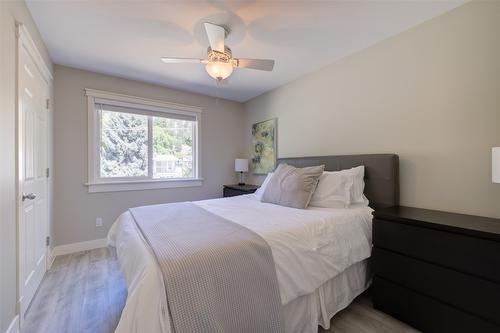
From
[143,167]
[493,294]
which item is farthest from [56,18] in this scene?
[493,294]

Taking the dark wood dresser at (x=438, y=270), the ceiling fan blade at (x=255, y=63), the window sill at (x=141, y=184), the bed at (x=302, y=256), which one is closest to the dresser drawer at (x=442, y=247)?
the dark wood dresser at (x=438, y=270)

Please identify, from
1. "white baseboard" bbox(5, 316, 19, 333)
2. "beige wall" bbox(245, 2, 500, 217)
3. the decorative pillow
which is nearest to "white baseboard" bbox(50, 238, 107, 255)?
"white baseboard" bbox(5, 316, 19, 333)

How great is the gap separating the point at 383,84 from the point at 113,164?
3.71 m

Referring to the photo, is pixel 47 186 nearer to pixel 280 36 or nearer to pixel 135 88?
pixel 135 88

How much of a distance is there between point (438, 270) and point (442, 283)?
81mm

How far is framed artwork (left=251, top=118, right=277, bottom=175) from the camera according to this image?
12.4 ft

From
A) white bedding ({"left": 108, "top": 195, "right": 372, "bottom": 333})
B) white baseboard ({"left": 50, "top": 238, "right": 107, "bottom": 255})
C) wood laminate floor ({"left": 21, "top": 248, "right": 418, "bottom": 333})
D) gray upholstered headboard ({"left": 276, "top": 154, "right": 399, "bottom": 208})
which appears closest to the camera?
white bedding ({"left": 108, "top": 195, "right": 372, "bottom": 333})

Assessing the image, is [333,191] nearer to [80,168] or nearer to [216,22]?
[216,22]

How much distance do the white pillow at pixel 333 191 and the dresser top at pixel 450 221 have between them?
14.9 inches

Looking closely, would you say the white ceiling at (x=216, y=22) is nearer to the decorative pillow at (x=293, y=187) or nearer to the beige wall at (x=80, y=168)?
the beige wall at (x=80, y=168)

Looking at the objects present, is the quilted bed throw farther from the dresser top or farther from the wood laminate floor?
the dresser top

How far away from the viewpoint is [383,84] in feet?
7.55

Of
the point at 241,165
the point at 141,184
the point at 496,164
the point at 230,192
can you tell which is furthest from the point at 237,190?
the point at 496,164

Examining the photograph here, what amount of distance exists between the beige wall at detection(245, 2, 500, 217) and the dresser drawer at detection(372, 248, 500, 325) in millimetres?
678
